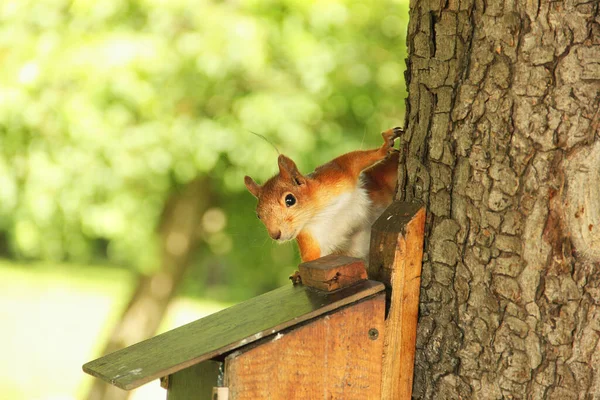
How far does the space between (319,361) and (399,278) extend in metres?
0.24

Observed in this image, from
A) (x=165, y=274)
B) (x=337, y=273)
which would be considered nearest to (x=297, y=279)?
(x=337, y=273)

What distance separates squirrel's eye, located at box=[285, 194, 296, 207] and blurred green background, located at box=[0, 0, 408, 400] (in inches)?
79.2

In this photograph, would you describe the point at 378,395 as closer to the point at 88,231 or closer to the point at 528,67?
the point at 528,67

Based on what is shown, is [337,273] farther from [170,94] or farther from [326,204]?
[170,94]

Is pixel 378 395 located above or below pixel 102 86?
below

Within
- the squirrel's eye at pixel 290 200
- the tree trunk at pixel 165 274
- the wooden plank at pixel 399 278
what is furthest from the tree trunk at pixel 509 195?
the tree trunk at pixel 165 274

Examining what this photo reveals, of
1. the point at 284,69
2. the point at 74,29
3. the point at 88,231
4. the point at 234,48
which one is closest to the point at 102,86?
the point at 74,29

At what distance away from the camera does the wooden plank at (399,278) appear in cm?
162

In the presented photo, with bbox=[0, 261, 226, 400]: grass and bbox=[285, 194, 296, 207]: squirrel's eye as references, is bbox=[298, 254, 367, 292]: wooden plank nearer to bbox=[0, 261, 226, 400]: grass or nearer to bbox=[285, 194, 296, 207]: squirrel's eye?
bbox=[285, 194, 296, 207]: squirrel's eye

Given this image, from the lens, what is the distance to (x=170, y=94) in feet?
15.8

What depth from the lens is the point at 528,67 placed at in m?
1.48

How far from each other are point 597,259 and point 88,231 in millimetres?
4697

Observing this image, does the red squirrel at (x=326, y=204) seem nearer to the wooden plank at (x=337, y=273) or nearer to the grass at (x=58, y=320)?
the wooden plank at (x=337, y=273)

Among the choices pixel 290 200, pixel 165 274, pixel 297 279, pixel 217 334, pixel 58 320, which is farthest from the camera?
pixel 58 320
